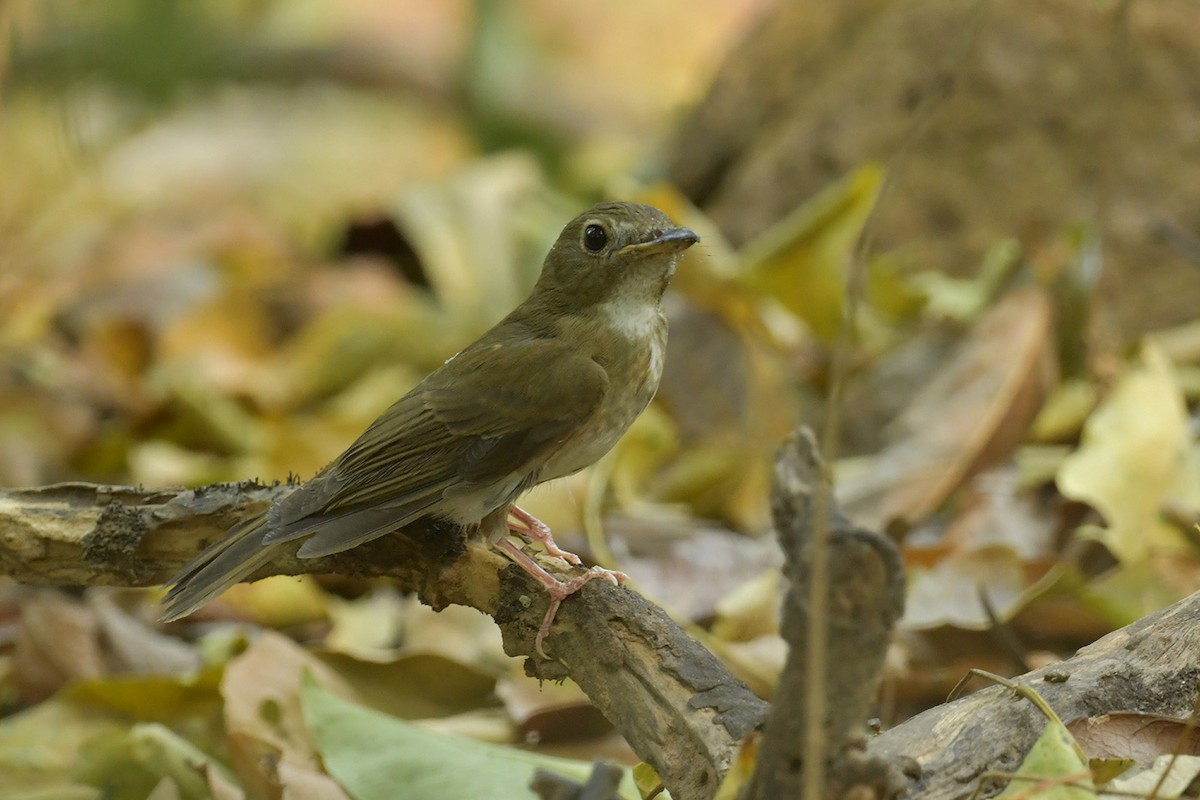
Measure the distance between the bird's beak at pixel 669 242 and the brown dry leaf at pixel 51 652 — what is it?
1860 millimetres

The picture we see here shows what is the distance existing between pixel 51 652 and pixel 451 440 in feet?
5.00

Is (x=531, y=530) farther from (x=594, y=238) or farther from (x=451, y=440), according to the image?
(x=594, y=238)

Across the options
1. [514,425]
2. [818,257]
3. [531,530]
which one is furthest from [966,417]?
[514,425]

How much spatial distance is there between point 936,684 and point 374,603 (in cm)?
182

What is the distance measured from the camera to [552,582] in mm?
2586

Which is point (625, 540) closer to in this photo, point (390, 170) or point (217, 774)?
point (217, 774)

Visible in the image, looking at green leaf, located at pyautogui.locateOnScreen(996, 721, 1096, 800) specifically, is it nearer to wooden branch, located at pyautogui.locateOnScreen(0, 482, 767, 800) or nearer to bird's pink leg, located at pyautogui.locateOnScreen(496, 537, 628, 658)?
wooden branch, located at pyautogui.locateOnScreen(0, 482, 767, 800)

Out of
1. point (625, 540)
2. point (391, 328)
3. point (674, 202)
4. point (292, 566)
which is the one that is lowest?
point (292, 566)

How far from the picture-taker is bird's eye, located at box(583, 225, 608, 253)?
328 centimetres

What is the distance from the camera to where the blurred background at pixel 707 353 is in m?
3.56

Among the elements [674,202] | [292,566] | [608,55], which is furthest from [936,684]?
[608,55]

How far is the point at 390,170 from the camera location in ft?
33.0

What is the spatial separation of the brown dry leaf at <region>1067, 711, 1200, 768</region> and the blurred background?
74cm

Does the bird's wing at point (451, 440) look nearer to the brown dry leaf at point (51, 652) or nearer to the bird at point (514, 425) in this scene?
the bird at point (514, 425)
